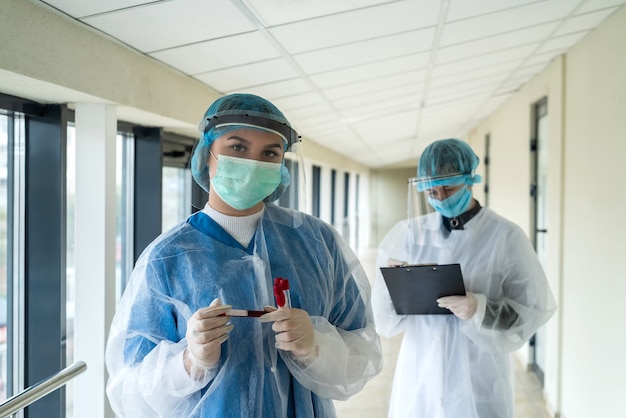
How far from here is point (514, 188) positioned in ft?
15.3

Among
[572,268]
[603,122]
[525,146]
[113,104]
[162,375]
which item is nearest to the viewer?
[162,375]

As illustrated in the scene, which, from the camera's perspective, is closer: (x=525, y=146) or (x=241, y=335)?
(x=241, y=335)

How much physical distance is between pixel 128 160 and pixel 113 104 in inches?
29.3

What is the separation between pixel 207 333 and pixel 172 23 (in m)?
1.01

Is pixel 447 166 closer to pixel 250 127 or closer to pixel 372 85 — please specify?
pixel 250 127

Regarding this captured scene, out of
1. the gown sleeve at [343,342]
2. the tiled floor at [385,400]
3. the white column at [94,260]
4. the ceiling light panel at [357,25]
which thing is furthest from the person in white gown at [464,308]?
the tiled floor at [385,400]

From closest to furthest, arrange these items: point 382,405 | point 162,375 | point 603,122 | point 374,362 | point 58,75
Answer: point 162,375 < point 374,362 < point 58,75 < point 603,122 < point 382,405

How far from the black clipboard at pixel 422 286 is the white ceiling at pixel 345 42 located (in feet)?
3.01

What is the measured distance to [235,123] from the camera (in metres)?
1.14

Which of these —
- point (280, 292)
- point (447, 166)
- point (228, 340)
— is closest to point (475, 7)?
point (447, 166)

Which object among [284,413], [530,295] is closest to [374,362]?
[284,413]

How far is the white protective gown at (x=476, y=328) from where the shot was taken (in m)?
1.81

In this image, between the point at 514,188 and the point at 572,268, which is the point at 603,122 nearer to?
the point at 572,268

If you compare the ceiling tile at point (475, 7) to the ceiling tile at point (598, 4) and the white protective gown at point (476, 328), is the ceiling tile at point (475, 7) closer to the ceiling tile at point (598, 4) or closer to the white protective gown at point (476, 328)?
the ceiling tile at point (598, 4)
